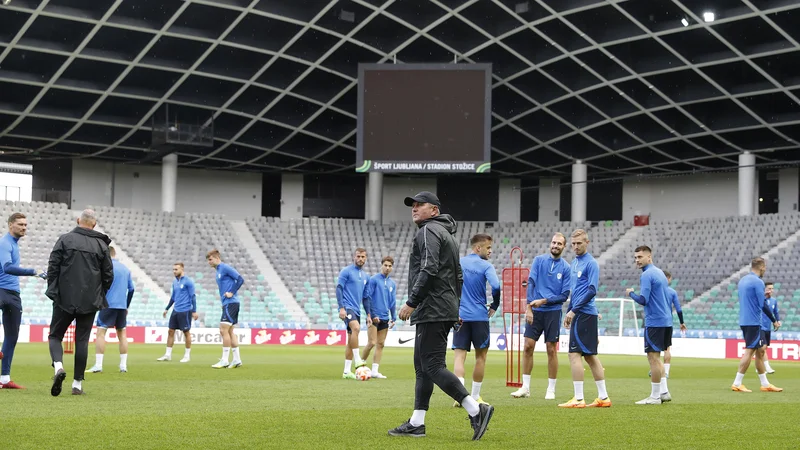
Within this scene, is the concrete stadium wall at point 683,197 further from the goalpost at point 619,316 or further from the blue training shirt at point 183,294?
the blue training shirt at point 183,294

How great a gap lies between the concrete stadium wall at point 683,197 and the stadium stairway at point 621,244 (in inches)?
152

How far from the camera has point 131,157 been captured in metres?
51.4

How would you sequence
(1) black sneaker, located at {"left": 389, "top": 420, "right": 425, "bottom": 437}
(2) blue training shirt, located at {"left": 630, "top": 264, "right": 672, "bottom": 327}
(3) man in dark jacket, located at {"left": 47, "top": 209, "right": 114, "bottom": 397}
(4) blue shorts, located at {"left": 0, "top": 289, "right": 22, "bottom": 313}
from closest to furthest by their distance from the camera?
(1) black sneaker, located at {"left": 389, "top": 420, "right": 425, "bottom": 437}
(3) man in dark jacket, located at {"left": 47, "top": 209, "right": 114, "bottom": 397}
(4) blue shorts, located at {"left": 0, "top": 289, "right": 22, "bottom": 313}
(2) blue training shirt, located at {"left": 630, "top": 264, "right": 672, "bottom": 327}

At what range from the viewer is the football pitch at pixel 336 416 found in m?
8.55

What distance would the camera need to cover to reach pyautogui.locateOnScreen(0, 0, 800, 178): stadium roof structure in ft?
125

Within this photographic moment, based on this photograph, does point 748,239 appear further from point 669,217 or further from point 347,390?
point 347,390

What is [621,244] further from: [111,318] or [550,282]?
[550,282]

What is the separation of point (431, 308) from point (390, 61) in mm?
33854

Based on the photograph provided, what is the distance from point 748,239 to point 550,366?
35.2 meters

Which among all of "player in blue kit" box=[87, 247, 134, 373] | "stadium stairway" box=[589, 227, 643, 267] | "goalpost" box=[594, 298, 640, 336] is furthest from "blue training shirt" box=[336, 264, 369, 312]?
"stadium stairway" box=[589, 227, 643, 267]

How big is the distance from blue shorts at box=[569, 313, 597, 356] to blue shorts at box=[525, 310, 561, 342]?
1187mm

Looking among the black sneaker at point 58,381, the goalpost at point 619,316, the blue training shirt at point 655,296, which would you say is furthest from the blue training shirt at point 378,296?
the goalpost at point 619,316

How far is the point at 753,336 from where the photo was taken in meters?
16.4

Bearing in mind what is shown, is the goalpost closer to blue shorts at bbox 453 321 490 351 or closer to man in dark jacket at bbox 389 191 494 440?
blue shorts at bbox 453 321 490 351
